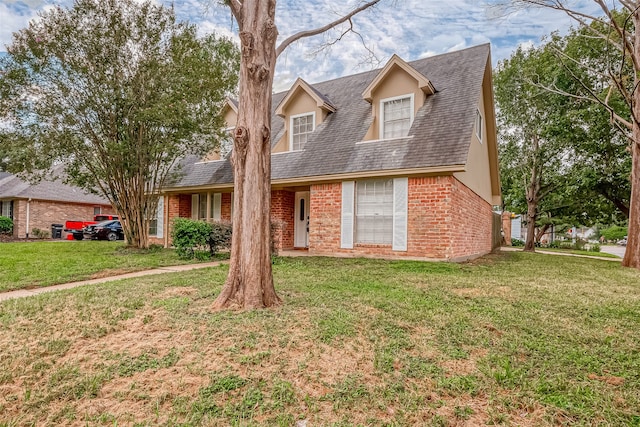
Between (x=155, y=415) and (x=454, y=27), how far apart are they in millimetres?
12101

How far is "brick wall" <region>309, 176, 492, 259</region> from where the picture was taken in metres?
9.28

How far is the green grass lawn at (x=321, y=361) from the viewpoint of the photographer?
230 centimetres

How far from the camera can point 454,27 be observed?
35.4 feet

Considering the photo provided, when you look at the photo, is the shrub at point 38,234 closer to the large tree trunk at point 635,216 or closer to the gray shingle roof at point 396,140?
the gray shingle roof at point 396,140

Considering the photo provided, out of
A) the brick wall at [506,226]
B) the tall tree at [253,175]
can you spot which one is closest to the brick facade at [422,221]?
the tall tree at [253,175]

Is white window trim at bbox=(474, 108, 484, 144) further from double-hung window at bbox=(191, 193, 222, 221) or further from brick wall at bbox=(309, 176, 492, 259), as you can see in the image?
double-hung window at bbox=(191, 193, 222, 221)

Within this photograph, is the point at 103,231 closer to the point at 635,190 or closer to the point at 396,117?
the point at 396,117

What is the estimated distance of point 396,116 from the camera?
11211mm

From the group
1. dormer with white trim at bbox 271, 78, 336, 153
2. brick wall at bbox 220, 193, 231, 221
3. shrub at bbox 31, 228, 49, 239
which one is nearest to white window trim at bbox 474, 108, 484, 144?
dormer with white trim at bbox 271, 78, 336, 153

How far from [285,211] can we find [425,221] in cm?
559

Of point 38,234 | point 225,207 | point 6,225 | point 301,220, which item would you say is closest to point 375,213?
point 301,220

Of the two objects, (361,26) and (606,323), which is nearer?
(606,323)

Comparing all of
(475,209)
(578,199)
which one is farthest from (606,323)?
(578,199)

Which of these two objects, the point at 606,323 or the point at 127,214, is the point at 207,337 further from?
the point at 127,214
